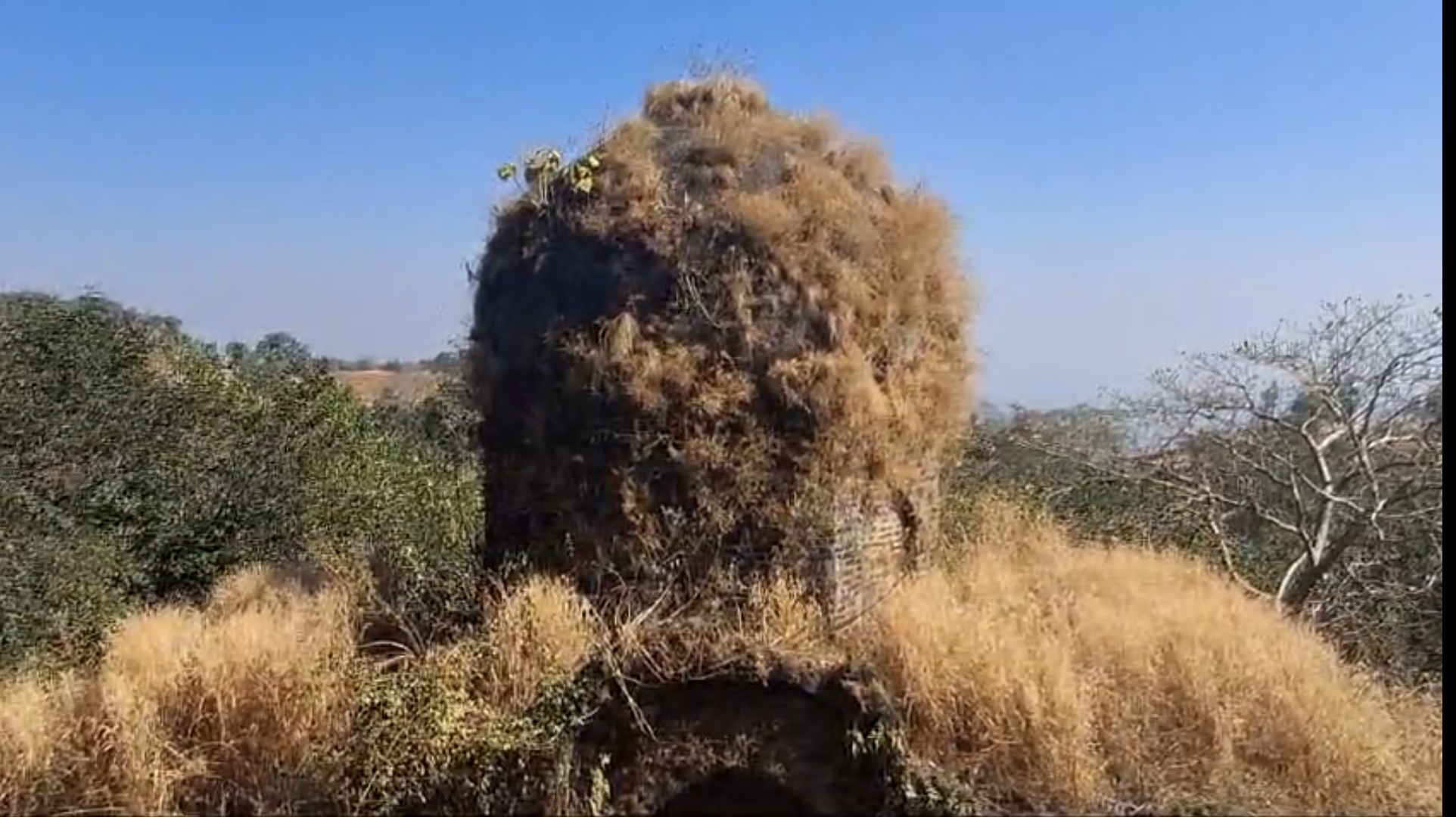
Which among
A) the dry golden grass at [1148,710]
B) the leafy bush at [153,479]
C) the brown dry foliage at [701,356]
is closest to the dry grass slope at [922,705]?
the dry golden grass at [1148,710]

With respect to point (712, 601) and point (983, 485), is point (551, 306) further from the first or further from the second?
point (983, 485)

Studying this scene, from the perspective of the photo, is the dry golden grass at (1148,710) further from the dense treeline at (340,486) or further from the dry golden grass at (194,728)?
the dry golden grass at (194,728)

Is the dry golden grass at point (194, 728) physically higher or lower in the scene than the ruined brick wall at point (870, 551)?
lower

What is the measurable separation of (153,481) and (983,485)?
27.9 feet

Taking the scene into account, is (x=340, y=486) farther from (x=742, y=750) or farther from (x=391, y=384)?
(x=391, y=384)

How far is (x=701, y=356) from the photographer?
6.64 metres

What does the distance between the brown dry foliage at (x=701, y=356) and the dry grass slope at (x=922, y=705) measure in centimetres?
57

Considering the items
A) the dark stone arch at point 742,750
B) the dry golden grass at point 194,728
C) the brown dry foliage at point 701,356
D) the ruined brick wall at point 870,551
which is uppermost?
the brown dry foliage at point 701,356

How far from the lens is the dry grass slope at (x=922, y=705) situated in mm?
5426

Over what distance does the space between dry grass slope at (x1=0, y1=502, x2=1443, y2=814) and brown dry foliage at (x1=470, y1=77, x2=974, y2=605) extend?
57 cm

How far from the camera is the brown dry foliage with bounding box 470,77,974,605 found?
21.4 feet

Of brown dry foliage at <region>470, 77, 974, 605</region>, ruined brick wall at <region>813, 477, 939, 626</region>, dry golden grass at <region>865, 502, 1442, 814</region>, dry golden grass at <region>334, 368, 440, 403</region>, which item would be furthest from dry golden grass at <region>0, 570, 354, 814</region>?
dry golden grass at <region>334, 368, 440, 403</region>

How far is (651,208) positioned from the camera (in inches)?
277

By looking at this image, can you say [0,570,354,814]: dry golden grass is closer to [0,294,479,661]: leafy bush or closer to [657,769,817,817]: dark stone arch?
[657,769,817,817]: dark stone arch
